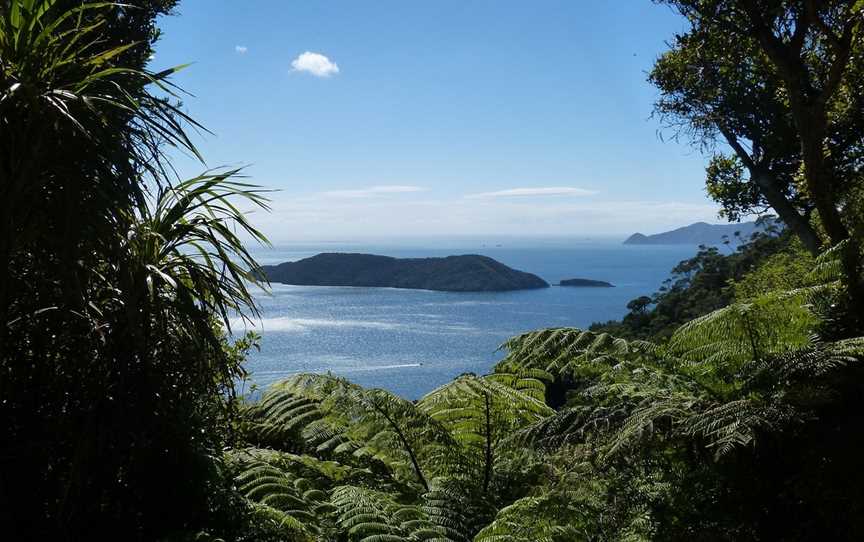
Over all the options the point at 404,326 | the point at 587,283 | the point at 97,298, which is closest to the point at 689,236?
the point at 587,283

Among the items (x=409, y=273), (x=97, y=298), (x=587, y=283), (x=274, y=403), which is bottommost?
(x=587, y=283)

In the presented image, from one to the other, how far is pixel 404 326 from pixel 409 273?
19660 mm

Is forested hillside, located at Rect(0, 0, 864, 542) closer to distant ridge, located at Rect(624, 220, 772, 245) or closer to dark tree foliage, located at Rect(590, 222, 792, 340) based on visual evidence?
dark tree foliage, located at Rect(590, 222, 792, 340)

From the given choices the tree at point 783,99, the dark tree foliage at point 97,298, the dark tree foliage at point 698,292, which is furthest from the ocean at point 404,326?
the dark tree foliage at point 97,298

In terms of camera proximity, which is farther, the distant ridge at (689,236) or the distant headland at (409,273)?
the distant ridge at (689,236)

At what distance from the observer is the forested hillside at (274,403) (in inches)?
78.6

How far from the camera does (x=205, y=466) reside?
2.55 meters

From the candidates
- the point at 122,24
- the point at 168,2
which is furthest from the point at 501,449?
the point at 168,2

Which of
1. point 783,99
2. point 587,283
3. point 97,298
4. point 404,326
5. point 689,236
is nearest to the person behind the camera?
point 97,298

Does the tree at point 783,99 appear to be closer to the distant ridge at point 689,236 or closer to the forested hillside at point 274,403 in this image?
the forested hillside at point 274,403

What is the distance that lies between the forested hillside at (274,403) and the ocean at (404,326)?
11149mm

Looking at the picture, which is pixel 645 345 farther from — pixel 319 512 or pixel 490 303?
pixel 490 303

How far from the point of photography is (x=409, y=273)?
59.3 meters

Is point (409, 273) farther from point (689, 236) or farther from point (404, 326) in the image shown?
point (689, 236)
